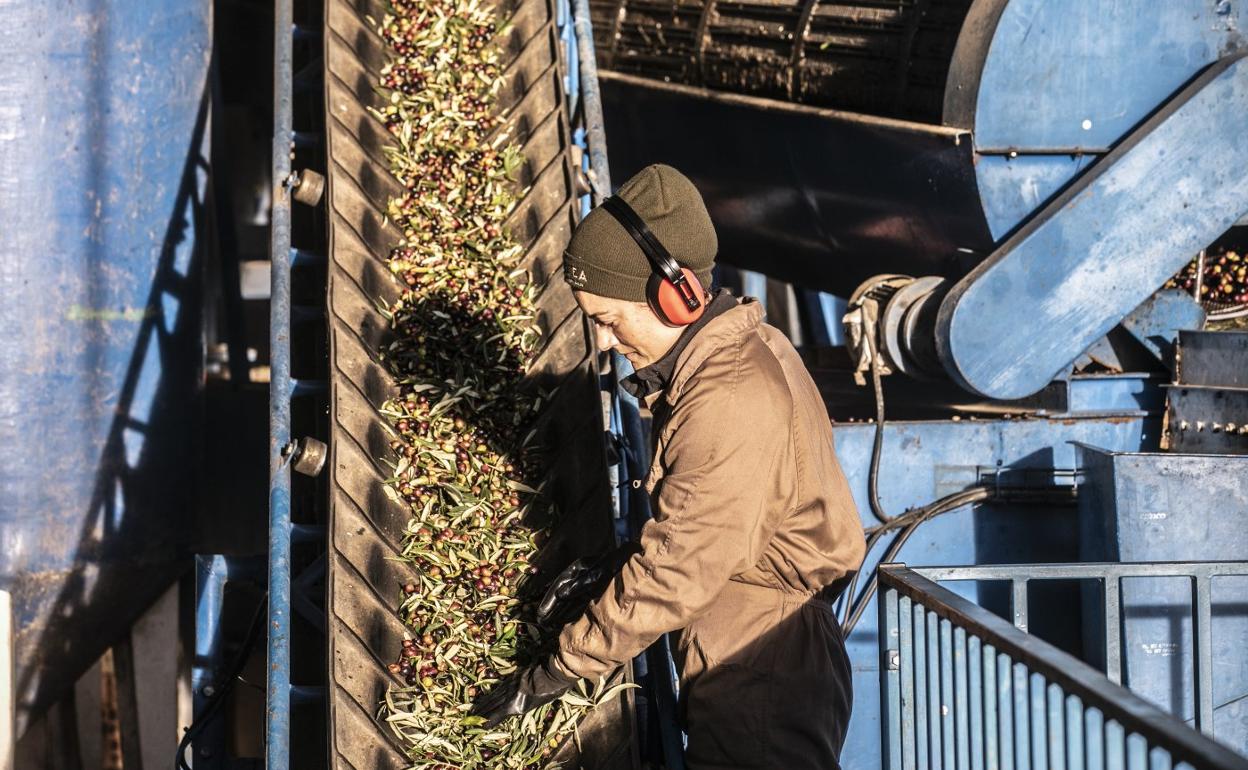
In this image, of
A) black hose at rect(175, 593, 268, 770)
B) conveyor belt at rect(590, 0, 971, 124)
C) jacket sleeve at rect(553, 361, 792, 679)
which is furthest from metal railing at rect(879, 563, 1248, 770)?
conveyor belt at rect(590, 0, 971, 124)

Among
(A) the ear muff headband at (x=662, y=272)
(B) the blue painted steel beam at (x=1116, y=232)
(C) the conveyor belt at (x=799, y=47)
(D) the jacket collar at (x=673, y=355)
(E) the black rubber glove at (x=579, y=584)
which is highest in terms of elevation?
(C) the conveyor belt at (x=799, y=47)

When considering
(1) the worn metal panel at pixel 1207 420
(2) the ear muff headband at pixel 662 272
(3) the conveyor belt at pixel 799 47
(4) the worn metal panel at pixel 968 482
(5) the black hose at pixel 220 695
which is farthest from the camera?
(3) the conveyor belt at pixel 799 47

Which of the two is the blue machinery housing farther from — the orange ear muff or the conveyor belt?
the orange ear muff

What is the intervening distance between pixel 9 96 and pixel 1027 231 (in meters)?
4.64

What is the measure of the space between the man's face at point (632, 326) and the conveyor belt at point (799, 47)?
11.0 feet

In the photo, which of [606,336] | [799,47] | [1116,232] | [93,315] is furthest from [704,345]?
[93,315]

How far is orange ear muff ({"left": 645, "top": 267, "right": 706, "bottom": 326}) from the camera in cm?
266

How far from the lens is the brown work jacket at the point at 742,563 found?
8.34 ft

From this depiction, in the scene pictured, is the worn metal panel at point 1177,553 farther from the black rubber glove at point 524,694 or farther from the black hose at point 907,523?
the black rubber glove at point 524,694

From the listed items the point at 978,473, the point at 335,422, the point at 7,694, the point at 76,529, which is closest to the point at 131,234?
the point at 76,529

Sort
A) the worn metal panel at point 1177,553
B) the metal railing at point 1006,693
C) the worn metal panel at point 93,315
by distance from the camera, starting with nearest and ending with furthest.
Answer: the metal railing at point 1006,693 → the worn metal panel at point 1177,553 → the worn metal panel at point 93,315

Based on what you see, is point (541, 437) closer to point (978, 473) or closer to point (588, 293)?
point (588, 293)

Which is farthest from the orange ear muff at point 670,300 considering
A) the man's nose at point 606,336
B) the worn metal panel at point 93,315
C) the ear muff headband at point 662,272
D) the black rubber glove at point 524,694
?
the worn metal panel at point 93,315

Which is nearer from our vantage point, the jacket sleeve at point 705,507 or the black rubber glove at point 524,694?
the jacket sleeve at point 705,507
